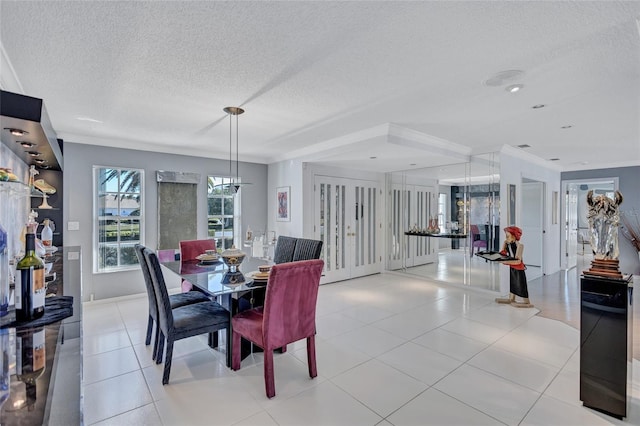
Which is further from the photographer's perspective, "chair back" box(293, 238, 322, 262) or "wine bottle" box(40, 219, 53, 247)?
"chair back" box(293, 238, 322, 262)

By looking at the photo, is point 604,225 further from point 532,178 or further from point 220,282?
point 532,178

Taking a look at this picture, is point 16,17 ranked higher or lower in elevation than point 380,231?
higher

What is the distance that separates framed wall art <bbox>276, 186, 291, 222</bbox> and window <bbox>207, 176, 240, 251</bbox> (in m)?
0.77

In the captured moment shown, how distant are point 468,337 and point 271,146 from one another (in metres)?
3.89

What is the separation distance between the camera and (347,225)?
6.14 m

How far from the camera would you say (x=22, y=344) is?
108 cm

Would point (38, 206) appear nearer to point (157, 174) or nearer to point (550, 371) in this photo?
point (157, 174)

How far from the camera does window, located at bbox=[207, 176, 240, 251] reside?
5.57 meters

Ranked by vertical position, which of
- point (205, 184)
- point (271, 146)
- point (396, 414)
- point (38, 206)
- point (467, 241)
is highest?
point (271, 146)

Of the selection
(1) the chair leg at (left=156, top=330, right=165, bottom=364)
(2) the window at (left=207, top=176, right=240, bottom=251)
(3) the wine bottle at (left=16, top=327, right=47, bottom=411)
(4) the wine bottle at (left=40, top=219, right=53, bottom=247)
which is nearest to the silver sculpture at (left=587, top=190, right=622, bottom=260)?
(3) the wine bottle at (left=16, top=327, right=47, bottom=411)

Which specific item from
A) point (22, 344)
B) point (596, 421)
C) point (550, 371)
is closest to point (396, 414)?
point (596, 421)

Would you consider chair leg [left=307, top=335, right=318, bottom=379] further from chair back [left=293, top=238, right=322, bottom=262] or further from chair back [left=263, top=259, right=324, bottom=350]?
chair back [left=293, top=238, right=322, bottom=262]

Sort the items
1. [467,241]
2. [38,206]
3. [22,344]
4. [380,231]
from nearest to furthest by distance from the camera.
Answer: [22,344] → [38,206] → [467,241] → [380,231]

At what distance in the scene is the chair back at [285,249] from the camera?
3954 mm
